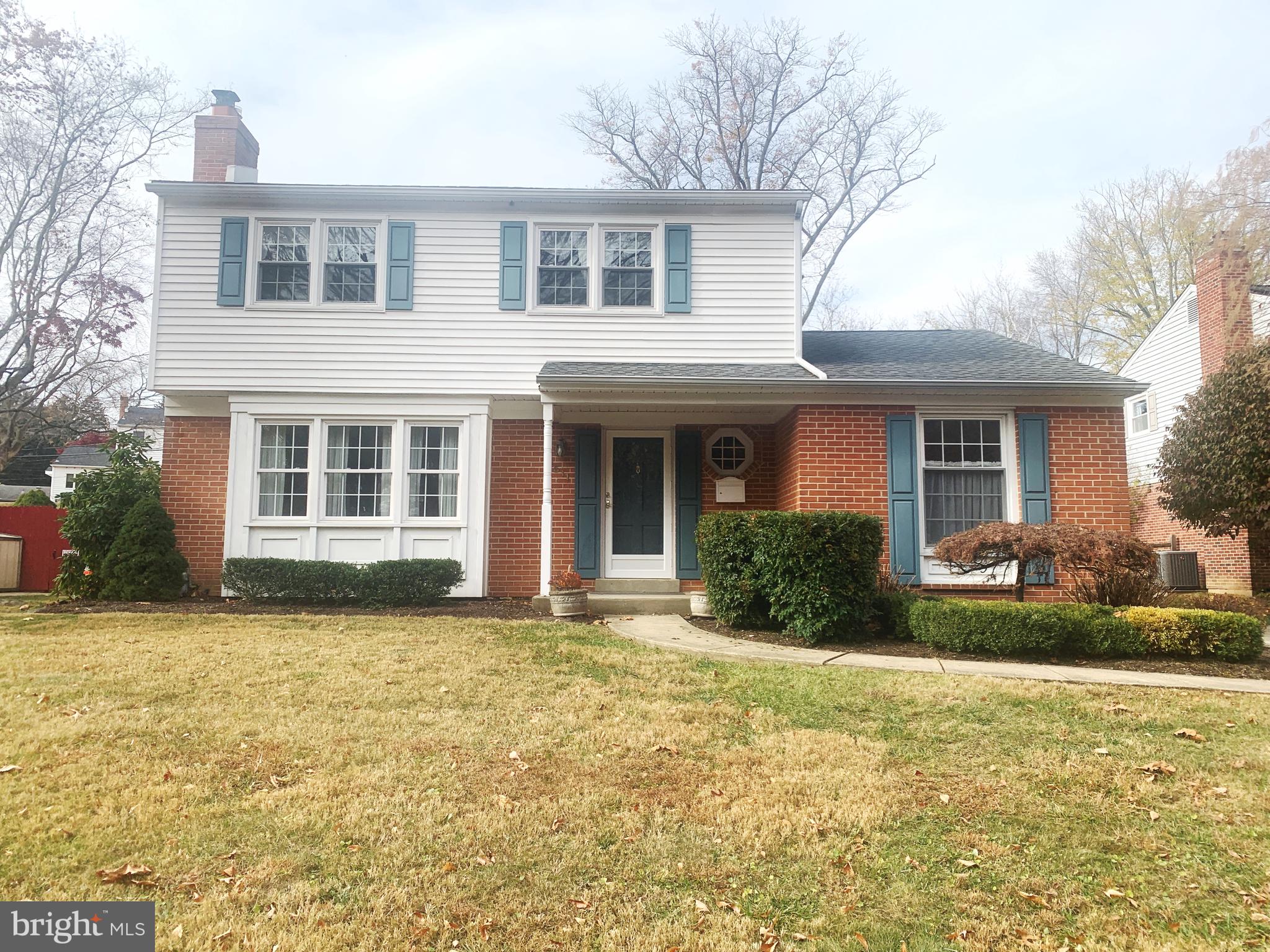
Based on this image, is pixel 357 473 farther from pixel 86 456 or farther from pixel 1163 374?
pixel 86 456

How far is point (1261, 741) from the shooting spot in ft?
15.3

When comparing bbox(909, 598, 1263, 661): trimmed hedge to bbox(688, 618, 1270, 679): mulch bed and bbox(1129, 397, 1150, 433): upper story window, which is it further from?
bbox(1129, 397, 1150, 433): upper story window

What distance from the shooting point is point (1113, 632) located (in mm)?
7160

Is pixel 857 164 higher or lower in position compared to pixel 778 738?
higher

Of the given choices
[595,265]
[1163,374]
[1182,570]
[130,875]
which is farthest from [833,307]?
[130,875]

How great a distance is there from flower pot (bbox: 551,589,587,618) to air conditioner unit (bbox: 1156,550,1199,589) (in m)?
13.9

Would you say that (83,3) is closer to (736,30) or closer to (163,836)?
(736,30)

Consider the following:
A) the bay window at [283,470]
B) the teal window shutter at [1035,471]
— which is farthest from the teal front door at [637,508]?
the teal window shutter at [1035,471]

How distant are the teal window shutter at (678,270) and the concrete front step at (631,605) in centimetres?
422

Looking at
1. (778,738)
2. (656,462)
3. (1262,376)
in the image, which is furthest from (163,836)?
(1262,376)

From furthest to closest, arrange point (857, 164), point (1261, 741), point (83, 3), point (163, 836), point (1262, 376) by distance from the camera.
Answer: point (857, 164), point (83, 3), point (1262, 376), point (1261, 741), point (163, 836)

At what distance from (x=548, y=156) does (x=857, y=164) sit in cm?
888

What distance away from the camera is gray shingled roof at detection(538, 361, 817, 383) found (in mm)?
10008

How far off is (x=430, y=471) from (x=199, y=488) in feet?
11.3
